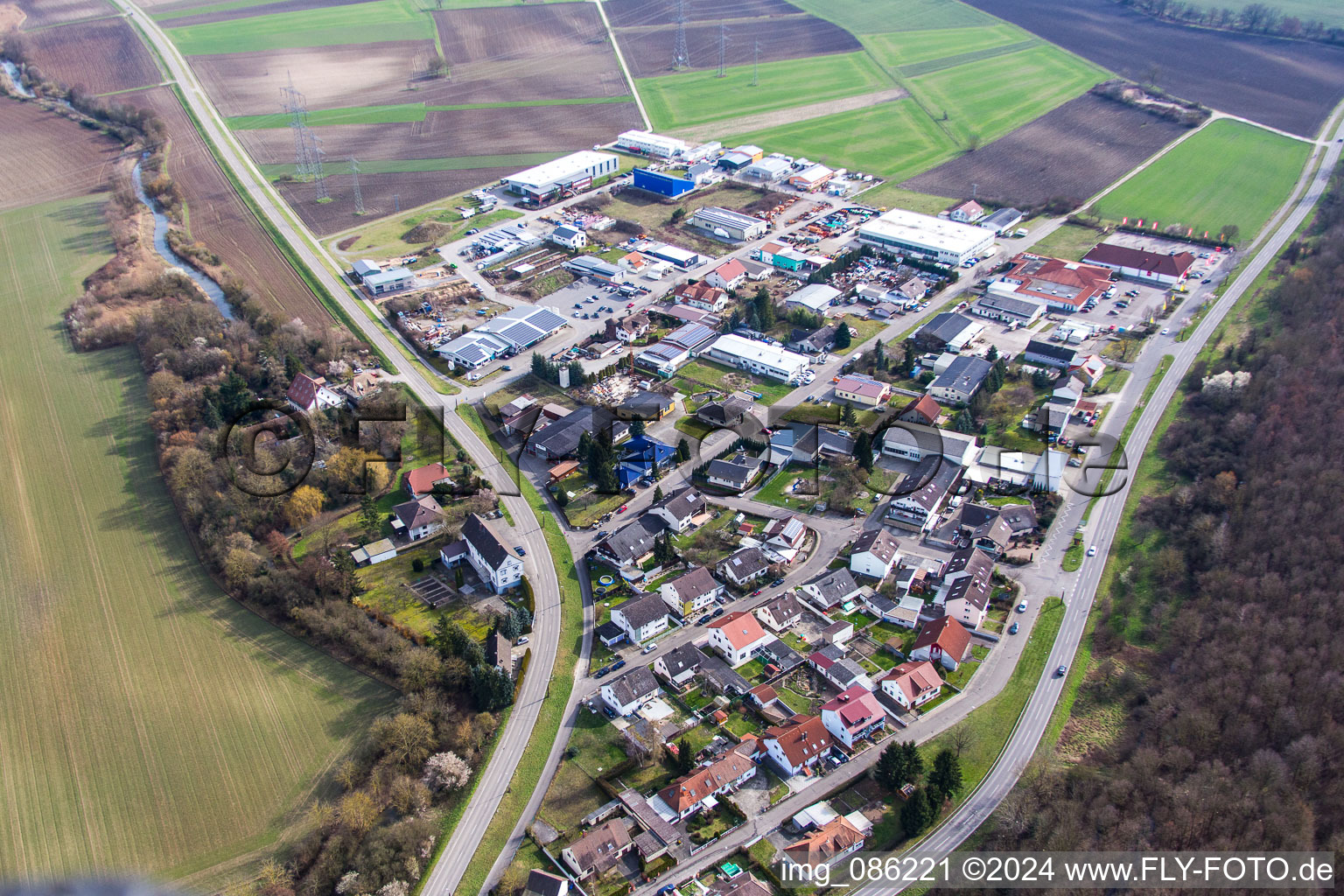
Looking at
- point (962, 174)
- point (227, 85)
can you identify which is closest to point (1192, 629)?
point (962, 174)

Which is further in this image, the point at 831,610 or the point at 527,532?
the point at 527,532

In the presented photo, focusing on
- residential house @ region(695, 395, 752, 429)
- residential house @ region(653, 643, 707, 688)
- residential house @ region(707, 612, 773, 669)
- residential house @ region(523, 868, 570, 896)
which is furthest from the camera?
residential house @ region(695, 395, 752, 429)

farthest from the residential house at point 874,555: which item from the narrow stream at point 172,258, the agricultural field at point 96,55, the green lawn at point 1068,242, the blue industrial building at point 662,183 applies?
the agricultural field at point 96,55

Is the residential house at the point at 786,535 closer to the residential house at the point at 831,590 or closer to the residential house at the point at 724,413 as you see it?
the residential house at the point at 831,590

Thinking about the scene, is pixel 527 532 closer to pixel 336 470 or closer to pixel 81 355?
pixel 336 470

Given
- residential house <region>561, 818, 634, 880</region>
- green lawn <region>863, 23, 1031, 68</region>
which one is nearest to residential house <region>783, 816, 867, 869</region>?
residential house <region>561, 818, 634, 880</region>

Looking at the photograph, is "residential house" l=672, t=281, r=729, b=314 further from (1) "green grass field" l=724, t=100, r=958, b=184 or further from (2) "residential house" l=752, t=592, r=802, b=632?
(1) "green grass field" l=724, t=100, r=958, b=184
